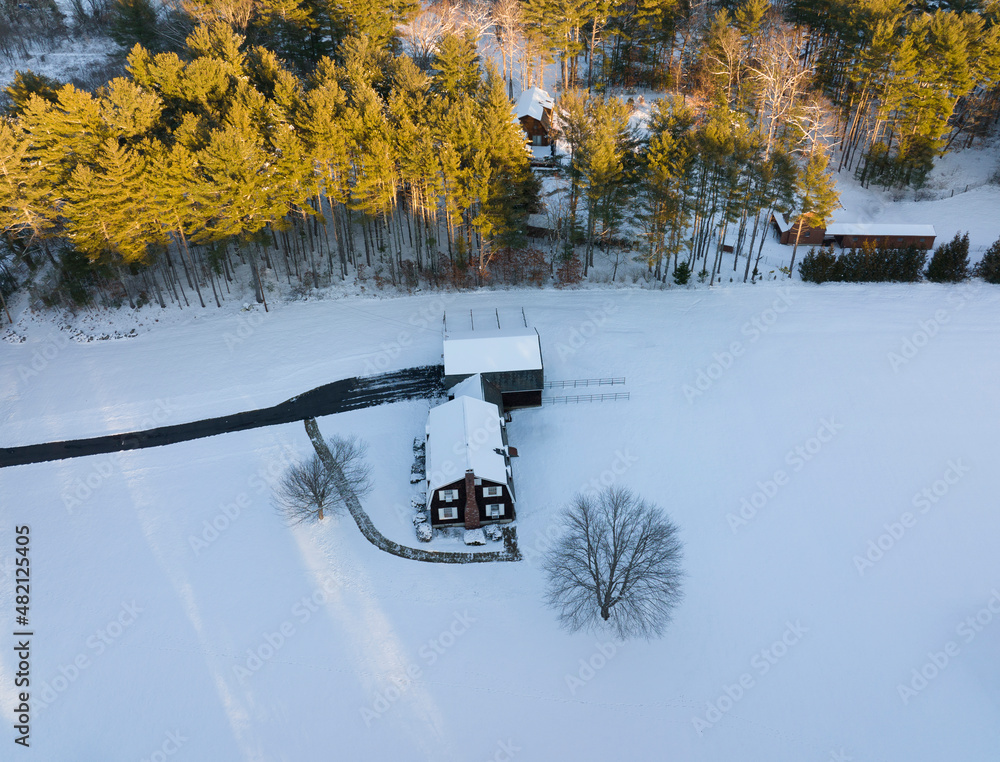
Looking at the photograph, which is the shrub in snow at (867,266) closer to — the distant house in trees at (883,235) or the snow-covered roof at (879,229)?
the distant house in trees at (883,235)

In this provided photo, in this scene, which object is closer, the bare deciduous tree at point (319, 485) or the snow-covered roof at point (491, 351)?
the bare deciduous tree at point (319, 485)

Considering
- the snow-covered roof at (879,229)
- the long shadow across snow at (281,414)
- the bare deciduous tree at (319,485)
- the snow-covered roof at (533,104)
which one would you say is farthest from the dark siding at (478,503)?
the snow-covered roof at (533,104)

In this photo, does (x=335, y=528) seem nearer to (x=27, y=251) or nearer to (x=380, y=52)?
(x=27, y=251)

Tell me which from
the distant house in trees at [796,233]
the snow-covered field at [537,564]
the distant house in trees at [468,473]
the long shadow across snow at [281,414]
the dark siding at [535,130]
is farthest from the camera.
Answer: the dark siding at [535,130]

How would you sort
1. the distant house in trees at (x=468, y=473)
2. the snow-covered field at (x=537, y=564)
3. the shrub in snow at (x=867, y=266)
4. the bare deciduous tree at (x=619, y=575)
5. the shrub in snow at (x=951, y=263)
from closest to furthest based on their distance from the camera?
the snow-covered field at (x=537, y=564) → the bare deciduous tree at (x=619, y=575) → the distant house in trees at (x=468, y=473) → the shrub in snow at (x=951, y=263) → the shrub in snow at (x=867, y=266)

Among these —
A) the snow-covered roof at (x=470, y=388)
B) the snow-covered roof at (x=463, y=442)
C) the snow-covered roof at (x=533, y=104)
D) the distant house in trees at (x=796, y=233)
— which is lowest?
the snow-covered roof at (x=463, y=442)

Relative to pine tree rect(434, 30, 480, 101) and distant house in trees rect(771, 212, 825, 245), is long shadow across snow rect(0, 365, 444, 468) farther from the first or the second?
distant house in trees rect(771, 212, 825, 245)
